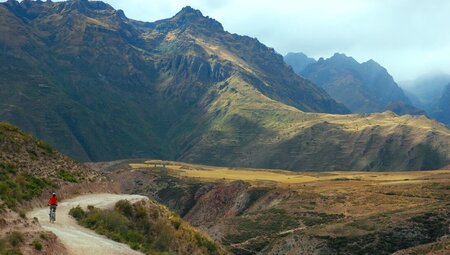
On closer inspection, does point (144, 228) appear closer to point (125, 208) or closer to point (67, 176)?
point (125, 208)

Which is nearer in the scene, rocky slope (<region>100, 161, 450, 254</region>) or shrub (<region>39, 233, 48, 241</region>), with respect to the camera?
shrub (<region>39, 233, 48, 241</region>)

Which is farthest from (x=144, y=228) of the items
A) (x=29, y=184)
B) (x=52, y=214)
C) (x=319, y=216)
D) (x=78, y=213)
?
(x=319, y=216)

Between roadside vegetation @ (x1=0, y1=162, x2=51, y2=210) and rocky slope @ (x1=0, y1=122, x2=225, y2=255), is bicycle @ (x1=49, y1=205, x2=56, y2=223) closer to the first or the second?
rocky slope @ (x1=0, y1=122, x2=225, y2=255)

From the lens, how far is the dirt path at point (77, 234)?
27.2 m

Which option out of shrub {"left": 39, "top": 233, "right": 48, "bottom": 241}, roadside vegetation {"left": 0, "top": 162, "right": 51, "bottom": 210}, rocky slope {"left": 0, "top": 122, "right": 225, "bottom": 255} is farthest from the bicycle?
shrub {"left": 39, "top": 233, "right": 48, "bottom": 241}

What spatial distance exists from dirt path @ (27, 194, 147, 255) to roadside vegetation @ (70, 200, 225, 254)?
36.2 inches

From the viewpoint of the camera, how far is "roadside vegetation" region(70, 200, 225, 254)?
33.8m

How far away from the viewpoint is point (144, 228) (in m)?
36.9

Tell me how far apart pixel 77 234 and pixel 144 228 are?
7.18 m

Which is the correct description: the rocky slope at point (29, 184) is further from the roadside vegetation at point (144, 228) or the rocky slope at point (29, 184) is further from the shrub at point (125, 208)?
the shrub at point (125, 208)

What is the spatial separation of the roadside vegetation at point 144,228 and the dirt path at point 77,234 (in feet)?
3.02

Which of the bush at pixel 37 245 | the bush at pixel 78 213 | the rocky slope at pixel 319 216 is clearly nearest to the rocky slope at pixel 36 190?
the bush at pixel 37 245

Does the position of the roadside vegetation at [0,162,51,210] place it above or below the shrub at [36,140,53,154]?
below

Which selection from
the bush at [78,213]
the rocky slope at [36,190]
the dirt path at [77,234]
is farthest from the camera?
the bush at [78,213]
